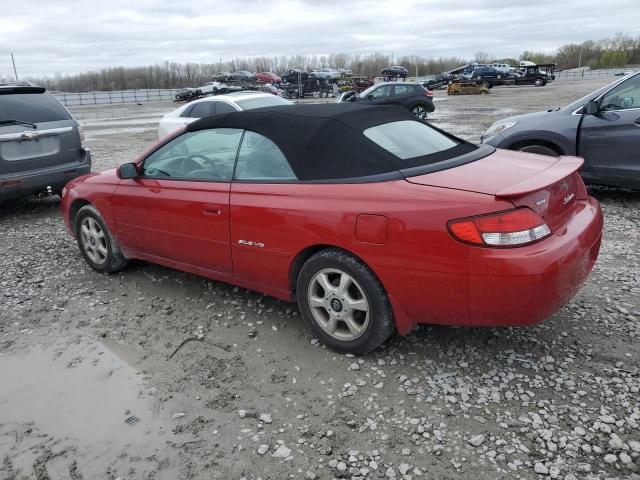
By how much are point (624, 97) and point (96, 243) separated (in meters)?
6.10

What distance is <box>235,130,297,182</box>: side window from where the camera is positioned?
340 cm

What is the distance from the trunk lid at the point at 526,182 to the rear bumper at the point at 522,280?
0.61ft

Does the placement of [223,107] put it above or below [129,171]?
above

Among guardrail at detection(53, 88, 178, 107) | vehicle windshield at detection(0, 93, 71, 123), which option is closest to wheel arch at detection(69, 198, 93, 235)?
vehicle windshield at detection(0, 93, 71, 123)

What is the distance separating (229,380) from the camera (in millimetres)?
3094

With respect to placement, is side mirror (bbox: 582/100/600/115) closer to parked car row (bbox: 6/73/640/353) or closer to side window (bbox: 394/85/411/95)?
parked car row (bbox: 6/73/640/353)

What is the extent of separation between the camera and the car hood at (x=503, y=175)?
2785 millimetres

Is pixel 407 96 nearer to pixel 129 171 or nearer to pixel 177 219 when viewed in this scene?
pixel 129 171

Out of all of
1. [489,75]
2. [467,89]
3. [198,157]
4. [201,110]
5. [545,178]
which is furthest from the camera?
[489,75]

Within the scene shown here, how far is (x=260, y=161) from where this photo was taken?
353 centimetres

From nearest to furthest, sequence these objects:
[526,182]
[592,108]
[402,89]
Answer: [526,182], [592,108], [402,89]

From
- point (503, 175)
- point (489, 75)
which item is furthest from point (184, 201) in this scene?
point (489, 75)

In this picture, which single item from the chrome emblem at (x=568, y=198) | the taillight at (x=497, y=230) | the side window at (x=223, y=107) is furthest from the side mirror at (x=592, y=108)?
the side window at (x=223, y=107)

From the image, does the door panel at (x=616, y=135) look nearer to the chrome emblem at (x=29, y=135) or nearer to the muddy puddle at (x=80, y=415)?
the muddy puddle at (x=80, y=415)
